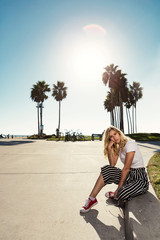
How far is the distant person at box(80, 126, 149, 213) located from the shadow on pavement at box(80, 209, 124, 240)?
0.42ft

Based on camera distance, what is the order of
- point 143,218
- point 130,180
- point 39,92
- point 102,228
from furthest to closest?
point 39,92, point 130,180, point 102,228, point 143,218

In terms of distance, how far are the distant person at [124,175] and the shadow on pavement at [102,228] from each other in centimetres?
13

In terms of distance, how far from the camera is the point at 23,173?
16.9 ft

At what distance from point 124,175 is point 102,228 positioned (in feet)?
2.79

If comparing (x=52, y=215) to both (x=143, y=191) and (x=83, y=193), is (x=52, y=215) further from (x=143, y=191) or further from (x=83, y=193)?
(x=143, y=191)

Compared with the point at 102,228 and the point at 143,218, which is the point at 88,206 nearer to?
the point at 102,228

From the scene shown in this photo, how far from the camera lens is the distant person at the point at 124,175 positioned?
2617mm

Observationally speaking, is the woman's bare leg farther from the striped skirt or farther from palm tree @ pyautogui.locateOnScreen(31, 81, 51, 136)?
palm tree @ pyautogui.locateOnScreen(31, 81, 51, 136)

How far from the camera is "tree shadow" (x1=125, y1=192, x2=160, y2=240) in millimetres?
1772

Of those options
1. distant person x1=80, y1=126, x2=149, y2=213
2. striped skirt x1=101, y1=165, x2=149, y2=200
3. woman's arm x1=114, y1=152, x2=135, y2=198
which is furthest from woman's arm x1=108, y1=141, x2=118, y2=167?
woman's arm x1=114, y1=152, x2=135, y2=198

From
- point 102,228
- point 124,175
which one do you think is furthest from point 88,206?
point 124,175

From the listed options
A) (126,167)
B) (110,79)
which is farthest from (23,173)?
(110,79)

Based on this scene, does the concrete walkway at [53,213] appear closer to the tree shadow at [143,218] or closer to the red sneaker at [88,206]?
the red sneaker at [88,206]

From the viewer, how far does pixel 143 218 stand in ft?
6.84
